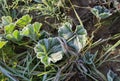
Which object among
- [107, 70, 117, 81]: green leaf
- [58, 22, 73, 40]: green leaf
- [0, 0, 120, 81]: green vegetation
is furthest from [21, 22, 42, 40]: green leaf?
[107, 70, 117, 81]: green leaf

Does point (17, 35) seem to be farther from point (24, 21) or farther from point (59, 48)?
point (59, 48)

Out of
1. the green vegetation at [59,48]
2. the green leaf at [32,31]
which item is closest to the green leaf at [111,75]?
the green vegetation at [59,48]

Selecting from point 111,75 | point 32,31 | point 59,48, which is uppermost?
point 32,31

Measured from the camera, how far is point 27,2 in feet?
5.53

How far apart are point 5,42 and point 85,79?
45 centimetres

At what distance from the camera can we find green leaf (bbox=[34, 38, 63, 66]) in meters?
1.35

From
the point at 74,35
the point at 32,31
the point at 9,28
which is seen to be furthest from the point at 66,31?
the point at 9,28

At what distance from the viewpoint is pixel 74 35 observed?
4.75 feet

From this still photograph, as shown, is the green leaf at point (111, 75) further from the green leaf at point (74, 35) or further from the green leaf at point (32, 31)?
the green leaf at point (32, 31)

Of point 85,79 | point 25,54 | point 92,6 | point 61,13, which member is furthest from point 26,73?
point 92,6

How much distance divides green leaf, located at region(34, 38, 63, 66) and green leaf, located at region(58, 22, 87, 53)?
6 cm

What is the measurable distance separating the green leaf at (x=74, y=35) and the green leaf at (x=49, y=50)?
0.06 m

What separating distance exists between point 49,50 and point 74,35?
15 centimetres

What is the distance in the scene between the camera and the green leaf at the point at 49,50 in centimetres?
135
